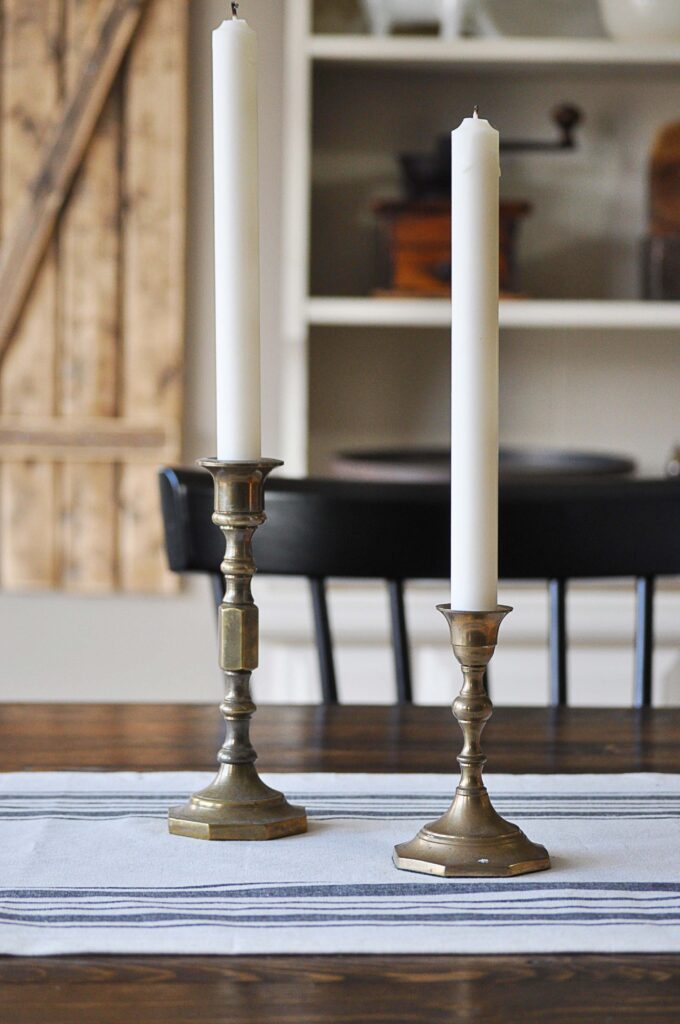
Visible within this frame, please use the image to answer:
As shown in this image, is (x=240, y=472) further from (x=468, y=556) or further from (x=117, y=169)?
(x=117, y=169)

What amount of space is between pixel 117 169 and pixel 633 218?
0.94m

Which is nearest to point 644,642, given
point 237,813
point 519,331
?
point 237,813

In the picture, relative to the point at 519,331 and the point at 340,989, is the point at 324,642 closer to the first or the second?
the point at 340,989

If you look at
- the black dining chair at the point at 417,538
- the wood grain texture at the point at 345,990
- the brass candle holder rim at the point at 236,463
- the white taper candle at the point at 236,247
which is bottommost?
the wood grain texture at the point at 345,990

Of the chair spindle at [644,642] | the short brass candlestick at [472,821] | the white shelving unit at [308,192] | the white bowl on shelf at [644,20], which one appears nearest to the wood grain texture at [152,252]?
the white shelving unit at [308,192]

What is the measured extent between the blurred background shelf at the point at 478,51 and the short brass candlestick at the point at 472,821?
1686 mm

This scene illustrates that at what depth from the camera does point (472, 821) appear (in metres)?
0.54

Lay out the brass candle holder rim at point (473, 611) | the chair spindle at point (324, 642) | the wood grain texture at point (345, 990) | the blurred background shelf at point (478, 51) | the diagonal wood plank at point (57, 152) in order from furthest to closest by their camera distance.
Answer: the diagonal wood plank at point (57, 152)
the blurred background shelf at point (478, 51)
the chair spindle at point (324, 642)
the brass candle holder rim at point (473, 611)
the wood grain texture at point (345, 990)

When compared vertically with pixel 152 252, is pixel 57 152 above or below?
above

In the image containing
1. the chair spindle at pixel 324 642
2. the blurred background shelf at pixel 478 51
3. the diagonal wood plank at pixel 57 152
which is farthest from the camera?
the diagonal wood plank at pixel 57 152

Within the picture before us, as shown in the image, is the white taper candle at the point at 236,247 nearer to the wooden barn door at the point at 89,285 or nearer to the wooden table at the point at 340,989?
the wooden table at the point at 340,989

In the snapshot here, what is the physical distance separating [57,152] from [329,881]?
2.00 meters

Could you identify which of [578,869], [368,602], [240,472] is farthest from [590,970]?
[368,602]

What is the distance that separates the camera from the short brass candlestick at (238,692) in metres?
0.57
